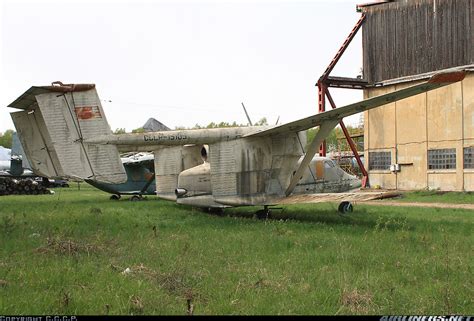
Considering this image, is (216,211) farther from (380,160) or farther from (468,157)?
(380,160)

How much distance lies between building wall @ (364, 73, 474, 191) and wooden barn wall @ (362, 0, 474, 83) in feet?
4.69

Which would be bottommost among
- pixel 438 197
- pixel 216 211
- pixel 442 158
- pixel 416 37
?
pixel 438 197

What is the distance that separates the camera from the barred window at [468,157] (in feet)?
94.3

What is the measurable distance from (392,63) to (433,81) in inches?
944

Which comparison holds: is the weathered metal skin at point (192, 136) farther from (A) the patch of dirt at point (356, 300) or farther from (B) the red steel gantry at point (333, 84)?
(B) the red steel gantry at point (333, 84)

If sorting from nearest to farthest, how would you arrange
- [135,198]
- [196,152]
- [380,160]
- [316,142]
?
1. [316,142]
2. [196,152]
3. [135,198]
4. [380,160]

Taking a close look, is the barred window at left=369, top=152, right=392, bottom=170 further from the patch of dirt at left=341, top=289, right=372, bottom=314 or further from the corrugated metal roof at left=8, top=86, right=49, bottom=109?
the patch of dirt at left=341, top=289, right=372, bottom=314

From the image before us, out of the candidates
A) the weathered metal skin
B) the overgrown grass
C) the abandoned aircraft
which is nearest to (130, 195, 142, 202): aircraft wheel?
the abandoned aircraft

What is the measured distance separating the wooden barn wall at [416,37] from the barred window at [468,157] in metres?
5.59

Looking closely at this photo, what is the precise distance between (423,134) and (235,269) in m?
27.9

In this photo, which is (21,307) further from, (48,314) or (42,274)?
(42,274)

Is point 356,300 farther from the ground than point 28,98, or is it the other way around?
point 28,98

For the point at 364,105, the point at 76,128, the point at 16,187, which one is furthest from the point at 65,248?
the point at 16,187

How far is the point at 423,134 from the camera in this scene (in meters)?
31.5
